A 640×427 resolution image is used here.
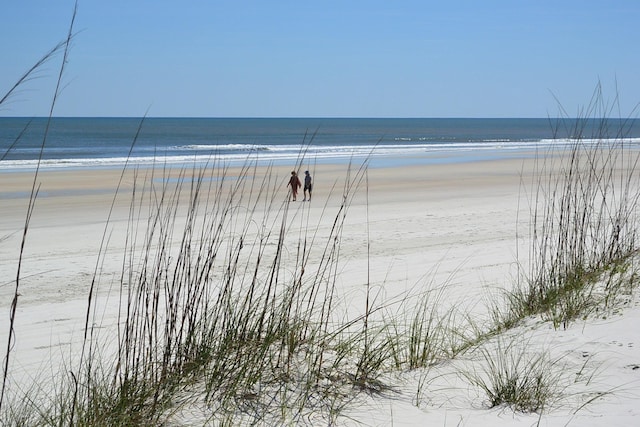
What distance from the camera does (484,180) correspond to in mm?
23750

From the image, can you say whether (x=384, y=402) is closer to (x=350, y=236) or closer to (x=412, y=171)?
(x=350, y=236)

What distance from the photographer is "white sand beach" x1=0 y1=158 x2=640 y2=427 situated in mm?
3127

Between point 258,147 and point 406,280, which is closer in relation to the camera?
point 258,147

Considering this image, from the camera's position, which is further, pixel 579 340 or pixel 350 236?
pixel 350 236

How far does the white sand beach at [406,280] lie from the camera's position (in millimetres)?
3127

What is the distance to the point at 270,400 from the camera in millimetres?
3150

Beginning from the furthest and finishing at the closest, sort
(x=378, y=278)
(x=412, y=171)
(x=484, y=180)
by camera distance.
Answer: (x=412, y=171) < (x=484, y=180) < (x=378, y=278)

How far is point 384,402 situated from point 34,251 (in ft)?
28.5

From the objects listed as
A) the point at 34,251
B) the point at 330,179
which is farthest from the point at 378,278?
the point at 330,179

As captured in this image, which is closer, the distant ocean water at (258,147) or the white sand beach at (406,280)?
the white sand beach at (406,280)

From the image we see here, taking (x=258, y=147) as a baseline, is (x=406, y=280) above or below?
below

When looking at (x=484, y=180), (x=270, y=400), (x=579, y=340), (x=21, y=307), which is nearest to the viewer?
(x=270, y=400)

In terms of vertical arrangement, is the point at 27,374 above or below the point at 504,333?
below

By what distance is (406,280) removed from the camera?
24.2 feet
